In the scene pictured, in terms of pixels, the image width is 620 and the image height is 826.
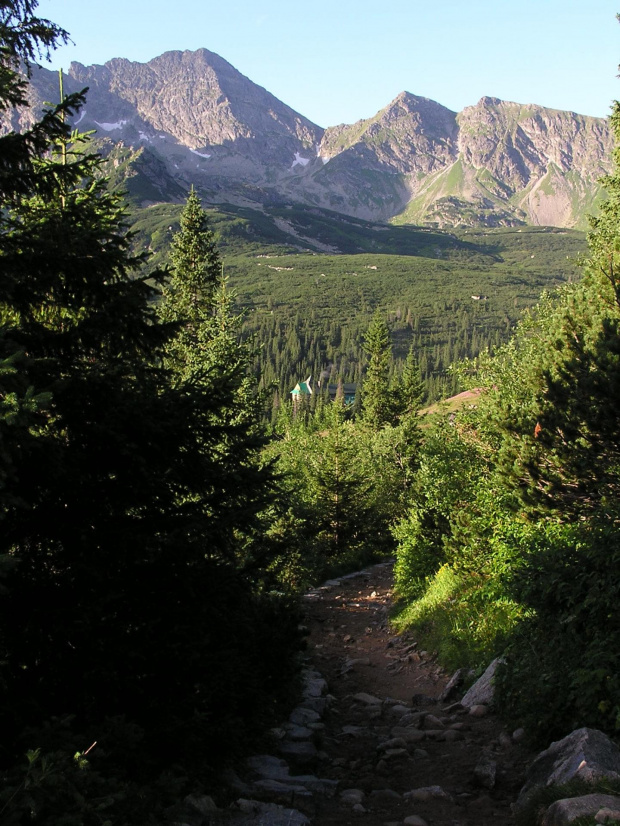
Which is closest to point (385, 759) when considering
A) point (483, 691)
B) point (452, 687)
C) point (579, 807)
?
point (483, 691)

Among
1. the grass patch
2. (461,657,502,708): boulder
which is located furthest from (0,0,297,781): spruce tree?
the grass patch

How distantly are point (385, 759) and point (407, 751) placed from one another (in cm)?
31

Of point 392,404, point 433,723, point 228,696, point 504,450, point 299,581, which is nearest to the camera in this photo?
point 228,696

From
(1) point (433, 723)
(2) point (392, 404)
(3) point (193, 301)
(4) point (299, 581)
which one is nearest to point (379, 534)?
(4) point (299, 581)

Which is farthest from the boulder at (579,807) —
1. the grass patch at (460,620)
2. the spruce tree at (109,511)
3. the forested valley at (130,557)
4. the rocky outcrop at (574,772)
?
the grass patch at (460,620)

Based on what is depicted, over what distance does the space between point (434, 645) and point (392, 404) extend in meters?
50.7

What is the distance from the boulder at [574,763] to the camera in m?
5.36

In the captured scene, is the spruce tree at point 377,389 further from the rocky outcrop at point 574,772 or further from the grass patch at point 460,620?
the rocky outcrop at point 574,772

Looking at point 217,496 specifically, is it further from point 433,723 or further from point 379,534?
point 379,534

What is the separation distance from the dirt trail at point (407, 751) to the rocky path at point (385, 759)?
1cm

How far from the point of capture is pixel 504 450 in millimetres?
12398

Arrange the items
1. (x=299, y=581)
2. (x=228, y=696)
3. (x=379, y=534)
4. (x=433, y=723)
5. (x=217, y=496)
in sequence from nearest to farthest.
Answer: (x=228, y=696)
(x=217, y=496)
(x=433, y=723)
(x=299, y=581)
(x=379, y=534)

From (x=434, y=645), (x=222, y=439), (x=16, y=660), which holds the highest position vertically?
(x=222, y=439)

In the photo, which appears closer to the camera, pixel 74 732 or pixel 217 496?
pixel 74 732
